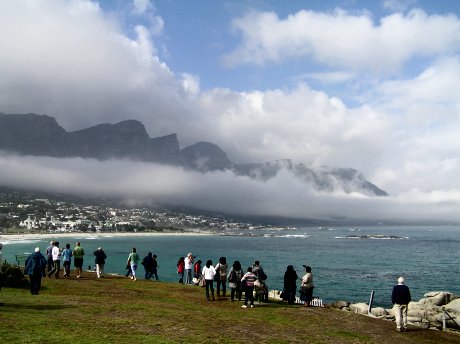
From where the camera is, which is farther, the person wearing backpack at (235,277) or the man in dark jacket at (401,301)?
the person wearing backpack at (235,277)

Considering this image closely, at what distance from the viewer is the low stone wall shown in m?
29.6

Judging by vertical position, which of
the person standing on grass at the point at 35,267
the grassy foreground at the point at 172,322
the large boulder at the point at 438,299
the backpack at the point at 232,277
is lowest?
the large boulder at the point at 438,299

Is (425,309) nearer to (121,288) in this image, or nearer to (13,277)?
(121,288)

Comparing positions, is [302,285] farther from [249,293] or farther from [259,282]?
[249,293]

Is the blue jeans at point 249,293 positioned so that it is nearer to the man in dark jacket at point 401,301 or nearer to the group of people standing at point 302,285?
the group of people standing at point 302,285

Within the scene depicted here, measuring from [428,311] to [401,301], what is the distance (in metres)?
18.8

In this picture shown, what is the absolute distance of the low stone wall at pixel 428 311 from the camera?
1166 inches

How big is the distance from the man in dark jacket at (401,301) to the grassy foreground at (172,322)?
1.46 ft

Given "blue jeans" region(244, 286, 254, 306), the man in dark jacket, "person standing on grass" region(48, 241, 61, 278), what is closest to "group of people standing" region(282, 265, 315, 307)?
"blue jeans" region(244, 286, 254, 306)

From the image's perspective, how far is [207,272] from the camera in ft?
75.8

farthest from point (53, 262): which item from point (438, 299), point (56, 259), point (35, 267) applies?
point (438, 299)

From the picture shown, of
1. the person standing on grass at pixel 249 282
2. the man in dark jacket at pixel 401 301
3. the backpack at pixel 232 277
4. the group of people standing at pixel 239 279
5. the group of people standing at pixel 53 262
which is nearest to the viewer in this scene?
the man in dark jacket at pixel 401 301

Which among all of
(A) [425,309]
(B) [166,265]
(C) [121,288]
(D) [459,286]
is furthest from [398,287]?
(B) [166,265]

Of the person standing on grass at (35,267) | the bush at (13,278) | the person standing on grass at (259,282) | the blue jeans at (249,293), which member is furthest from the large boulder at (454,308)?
the bush at (13,278)
